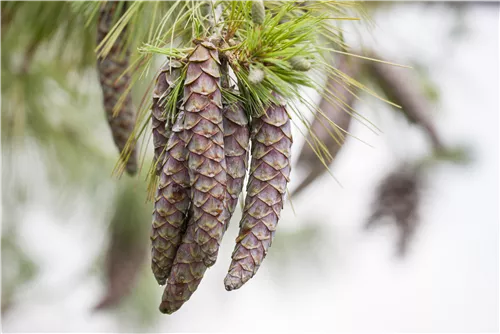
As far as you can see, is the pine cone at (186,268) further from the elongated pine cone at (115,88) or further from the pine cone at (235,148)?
the elongated pine cone at (115,88)

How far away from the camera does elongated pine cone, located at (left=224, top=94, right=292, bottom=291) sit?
54 centimetres

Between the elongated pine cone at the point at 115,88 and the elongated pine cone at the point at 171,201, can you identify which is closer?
the elongated pine cone at the point at 171,201

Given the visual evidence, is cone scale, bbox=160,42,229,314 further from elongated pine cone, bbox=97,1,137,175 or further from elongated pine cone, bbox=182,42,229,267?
elongated pine cone, bbox=97,1,137,175

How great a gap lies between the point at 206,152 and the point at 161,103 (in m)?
0.08

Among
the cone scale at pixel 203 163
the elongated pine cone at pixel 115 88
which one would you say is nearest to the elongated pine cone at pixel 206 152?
the cone scale at pixel 203 163

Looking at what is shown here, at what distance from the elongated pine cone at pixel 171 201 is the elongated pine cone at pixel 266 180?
0.16 feet

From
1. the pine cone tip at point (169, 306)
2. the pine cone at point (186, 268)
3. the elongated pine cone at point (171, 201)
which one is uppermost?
the elongated pine cone at point (171, 201)

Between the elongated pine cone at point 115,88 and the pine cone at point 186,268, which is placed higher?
the elongated pine cone at point 115,88

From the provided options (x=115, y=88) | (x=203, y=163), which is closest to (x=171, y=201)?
(x=203, y=163)

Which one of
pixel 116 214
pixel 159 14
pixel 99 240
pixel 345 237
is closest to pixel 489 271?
pixel 345 237

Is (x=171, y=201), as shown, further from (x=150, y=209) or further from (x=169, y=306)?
(x=150, y=209)

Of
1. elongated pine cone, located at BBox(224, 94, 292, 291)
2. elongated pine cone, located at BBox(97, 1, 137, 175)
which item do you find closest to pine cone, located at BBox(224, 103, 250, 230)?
elongated pine cone, located at BBox(224, 94, 292, 291)

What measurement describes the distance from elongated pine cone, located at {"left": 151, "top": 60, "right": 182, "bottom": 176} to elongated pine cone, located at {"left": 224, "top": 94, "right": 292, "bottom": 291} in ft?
0.25

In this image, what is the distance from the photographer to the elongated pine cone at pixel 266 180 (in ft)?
1.78
